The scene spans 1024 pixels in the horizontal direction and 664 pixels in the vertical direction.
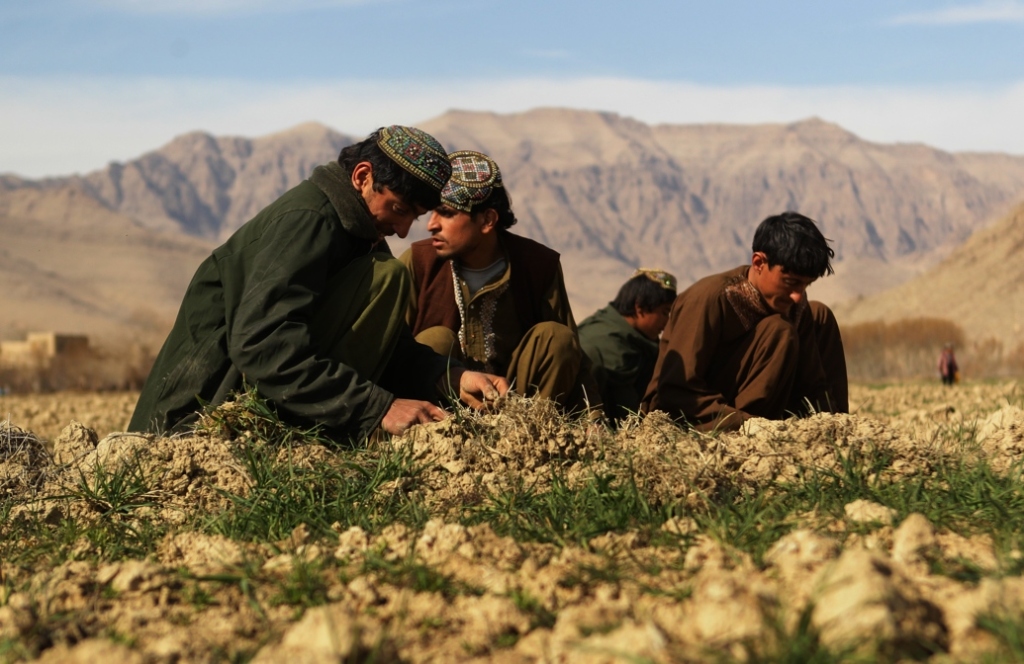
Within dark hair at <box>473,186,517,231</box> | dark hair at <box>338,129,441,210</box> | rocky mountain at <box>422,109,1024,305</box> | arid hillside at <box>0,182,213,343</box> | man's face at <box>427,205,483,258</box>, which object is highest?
dark hair at <box>338,129,441,210</box>

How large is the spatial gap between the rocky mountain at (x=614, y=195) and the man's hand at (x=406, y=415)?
81.6m

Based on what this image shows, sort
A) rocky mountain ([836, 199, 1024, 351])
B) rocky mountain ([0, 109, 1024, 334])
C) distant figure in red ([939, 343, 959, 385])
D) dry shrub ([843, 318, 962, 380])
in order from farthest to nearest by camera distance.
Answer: rocky mountain ([0, 109, 1024, 334]) → rocky mountain ([836, 199, 1024, 351]) → dry shrub ([843, 318, 962, 380]) → distant figure in red ([939, 343, 959, 385])

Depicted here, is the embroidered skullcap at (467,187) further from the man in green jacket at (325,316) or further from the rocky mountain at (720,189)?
the rocky mountain at (720,189)

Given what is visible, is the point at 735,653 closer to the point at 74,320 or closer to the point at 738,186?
the point at 74,320

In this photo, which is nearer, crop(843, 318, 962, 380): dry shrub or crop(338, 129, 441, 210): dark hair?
crop(338, 129, 441, 210): dark hair

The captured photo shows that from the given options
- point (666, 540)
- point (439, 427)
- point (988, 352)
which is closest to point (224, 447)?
point (439, 427)

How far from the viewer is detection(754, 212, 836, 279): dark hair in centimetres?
504

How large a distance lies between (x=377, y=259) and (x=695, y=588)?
6.94 feet

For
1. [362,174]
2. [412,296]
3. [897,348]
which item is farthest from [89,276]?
[362,174]

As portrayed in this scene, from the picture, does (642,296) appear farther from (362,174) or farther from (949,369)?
(949,369)

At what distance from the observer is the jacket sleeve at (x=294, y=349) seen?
390 centimetres

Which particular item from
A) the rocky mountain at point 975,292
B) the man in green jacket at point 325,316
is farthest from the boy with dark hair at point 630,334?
the rocky mountain at point 975,292

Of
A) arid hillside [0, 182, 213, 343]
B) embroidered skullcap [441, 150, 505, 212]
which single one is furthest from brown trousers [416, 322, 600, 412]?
arid hillside [0, 182, 213, 343]

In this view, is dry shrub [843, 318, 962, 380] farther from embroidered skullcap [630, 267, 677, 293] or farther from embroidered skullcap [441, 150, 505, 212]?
embroidered skullcap [441, 150, 505, 212]
